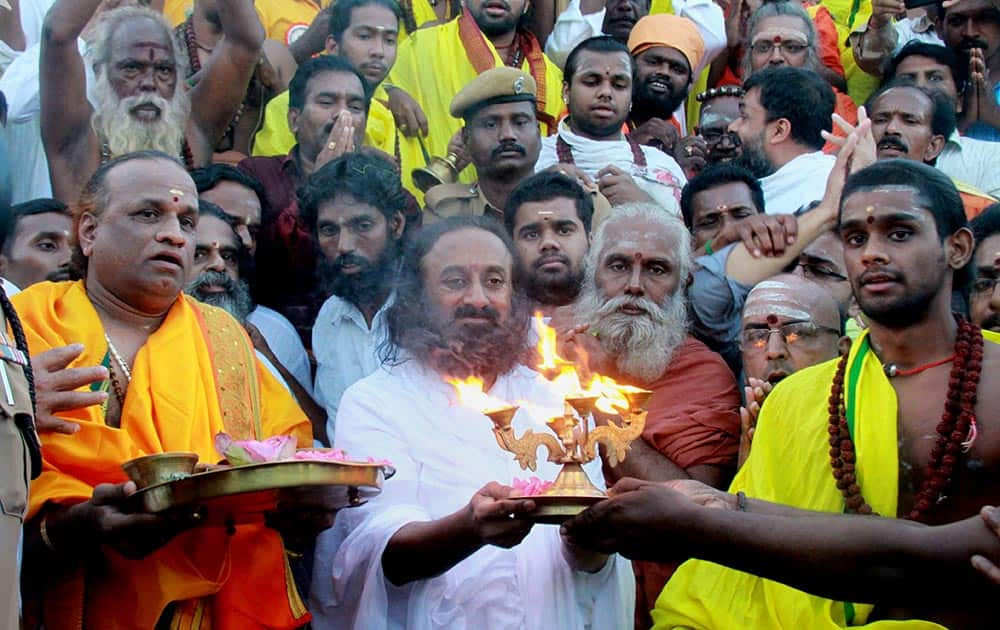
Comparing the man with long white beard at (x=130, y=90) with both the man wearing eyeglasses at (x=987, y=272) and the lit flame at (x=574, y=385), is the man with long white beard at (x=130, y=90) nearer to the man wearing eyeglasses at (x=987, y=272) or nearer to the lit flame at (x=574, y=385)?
the lit flame at (x=574, y=385)

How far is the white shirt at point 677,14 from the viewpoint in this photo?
414 inches

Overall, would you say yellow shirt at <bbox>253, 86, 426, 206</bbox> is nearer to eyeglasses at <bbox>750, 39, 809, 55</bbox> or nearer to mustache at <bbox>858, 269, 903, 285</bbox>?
eyeglasses at <bbox>750, 39, 809, 55</bbox>

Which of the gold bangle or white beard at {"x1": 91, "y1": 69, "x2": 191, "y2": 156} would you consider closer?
the gold bangle

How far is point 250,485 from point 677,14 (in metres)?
6.93

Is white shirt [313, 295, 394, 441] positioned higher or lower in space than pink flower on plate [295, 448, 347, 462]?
higher

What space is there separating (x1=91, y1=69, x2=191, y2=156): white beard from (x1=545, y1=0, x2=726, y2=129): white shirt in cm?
284

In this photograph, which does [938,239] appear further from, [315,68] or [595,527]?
[315,68]

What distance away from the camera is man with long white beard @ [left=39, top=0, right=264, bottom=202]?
7.87 m

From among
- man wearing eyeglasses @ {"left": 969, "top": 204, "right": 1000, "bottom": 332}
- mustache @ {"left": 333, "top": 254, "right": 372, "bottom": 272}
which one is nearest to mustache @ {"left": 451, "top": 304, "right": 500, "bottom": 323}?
mustache @ {"left": 333, "top": 254, "right": 372, "bottom": 272}

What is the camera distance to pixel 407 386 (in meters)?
5.88

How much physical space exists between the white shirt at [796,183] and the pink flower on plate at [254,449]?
12.3 ft

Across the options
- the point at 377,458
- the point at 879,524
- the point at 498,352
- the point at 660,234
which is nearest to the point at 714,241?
the point at 660,234

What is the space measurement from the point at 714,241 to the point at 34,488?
362 cm

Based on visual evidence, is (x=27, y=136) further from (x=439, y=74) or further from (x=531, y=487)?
(x=531, y=487)
